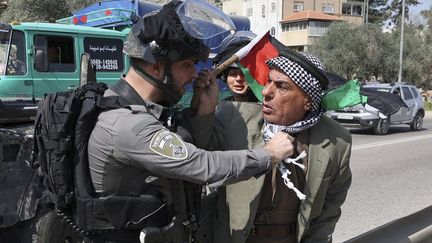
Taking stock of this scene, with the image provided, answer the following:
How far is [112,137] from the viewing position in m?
1.68

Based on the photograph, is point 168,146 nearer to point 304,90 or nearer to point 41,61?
point 304,90

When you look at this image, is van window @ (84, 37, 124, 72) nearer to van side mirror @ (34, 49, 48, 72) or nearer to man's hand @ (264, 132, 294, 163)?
van side mirror @ (34, 49, 48, 72)

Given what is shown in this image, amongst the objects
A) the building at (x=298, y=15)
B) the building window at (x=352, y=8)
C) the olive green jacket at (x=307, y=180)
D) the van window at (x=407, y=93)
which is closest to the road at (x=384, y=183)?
the olive green jacket at (x=307, y=180)

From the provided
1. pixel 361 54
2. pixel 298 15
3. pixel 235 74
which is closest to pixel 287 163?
pixel 235 74

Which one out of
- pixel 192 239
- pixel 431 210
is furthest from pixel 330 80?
pixel 431 210

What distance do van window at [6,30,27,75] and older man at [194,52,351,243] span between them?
7.58 metres

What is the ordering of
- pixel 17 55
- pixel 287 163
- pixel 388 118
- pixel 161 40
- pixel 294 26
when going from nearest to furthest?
pixel 161 40 < pixel 287 163 < pixel 17 55 < pixel 388 118 < pixel 294 26

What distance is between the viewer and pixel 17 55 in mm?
9047

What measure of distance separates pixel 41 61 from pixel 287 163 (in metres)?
7.86

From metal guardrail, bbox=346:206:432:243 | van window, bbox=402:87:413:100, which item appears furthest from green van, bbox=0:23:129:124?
van window, bbox=402:87:413:100

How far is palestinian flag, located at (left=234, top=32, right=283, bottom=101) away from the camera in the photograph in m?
2.34

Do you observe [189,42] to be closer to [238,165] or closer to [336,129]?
[238,165]

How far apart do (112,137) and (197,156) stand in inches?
11.5

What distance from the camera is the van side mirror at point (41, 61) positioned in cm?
902
